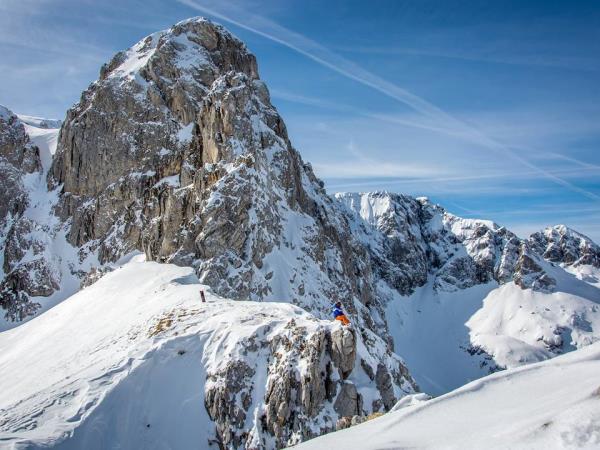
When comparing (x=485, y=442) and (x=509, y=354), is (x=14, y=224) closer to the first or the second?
(x=485, y=442)

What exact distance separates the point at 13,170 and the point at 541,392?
98.8 metres

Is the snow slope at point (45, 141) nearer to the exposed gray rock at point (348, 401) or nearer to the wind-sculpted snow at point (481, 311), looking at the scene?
the exposed gray rock at point (348, 401)

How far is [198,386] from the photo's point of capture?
26.6 m

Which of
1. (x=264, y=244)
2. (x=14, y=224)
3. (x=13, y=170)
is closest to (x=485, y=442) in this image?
(x=264, y=244)

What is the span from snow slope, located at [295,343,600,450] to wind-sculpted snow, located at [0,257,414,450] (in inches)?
686

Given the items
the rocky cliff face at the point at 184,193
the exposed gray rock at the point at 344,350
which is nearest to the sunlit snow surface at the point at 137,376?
the exposed gray rock at the point at 344,350

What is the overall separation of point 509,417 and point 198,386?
2364 centimetres

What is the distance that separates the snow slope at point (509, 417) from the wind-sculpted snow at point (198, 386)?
57.2ft

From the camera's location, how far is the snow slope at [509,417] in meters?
4.67

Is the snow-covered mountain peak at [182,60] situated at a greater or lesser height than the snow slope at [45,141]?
greater

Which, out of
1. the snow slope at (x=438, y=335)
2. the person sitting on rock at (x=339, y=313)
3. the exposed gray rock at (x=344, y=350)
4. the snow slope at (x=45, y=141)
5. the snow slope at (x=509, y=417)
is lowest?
the snow slope at (x=438, y=335)

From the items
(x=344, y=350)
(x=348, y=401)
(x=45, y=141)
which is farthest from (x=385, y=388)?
(x=45, y=141)

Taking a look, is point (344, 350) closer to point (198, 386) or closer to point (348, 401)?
point (348, 401)

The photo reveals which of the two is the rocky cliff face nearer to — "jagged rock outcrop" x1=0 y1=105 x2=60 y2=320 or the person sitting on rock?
"jagged rock outcrop" x1=0 y1=105 x2=60 y2=320
